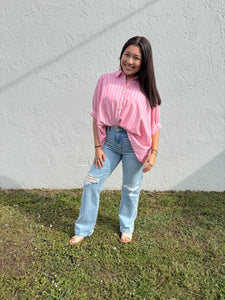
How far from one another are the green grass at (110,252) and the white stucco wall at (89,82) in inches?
16.6

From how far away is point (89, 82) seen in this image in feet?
10.3

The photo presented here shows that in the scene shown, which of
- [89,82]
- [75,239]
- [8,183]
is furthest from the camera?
[8,183]

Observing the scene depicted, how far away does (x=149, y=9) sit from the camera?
2.92 metres

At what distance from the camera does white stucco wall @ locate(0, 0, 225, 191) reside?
9.63ft

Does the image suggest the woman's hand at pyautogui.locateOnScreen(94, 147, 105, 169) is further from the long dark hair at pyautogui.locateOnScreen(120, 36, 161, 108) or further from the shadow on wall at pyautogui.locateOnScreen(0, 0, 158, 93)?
the shadow on wall at pyautogui.locateOnScreen(0, 0, 158, 93)

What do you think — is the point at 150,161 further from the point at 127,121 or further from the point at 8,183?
the point at 8,183

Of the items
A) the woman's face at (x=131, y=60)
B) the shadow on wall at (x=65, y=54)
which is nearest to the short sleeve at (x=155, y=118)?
the woman's face at (x=131, y=60)

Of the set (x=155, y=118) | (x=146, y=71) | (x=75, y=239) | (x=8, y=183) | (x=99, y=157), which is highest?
(x=146, y=71)

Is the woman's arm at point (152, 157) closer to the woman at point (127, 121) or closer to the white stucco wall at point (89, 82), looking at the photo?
the woman at point (127, 121)

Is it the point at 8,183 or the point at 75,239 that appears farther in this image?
the point at 8,183

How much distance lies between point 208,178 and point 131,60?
2.36 metres

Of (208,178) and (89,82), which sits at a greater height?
(89,82)

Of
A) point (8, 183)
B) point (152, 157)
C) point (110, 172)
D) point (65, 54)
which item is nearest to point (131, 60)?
point (152, 157)

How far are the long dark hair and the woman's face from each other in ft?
0.10
